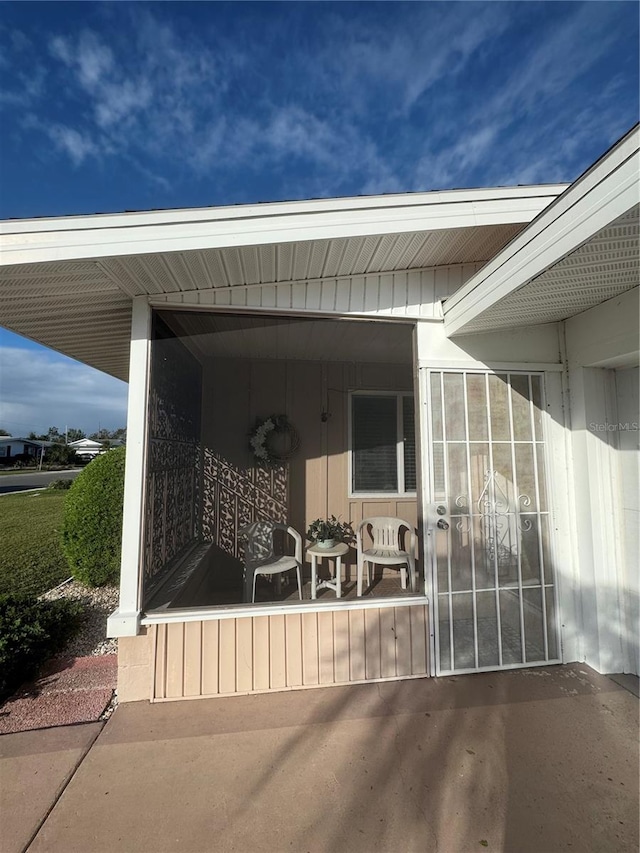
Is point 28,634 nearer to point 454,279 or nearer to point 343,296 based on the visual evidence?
point 343,296

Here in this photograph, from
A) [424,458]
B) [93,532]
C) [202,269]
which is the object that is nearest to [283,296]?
[202,269]

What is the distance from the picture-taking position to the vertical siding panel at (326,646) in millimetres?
2330

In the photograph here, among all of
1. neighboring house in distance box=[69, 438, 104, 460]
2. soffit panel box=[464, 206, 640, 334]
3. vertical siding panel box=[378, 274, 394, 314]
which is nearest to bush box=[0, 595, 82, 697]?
vertical siding panel box=[378, 274, 394, 314]

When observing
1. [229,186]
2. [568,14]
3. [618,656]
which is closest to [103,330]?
[618,656]

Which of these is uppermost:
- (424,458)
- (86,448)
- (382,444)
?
(86,448)

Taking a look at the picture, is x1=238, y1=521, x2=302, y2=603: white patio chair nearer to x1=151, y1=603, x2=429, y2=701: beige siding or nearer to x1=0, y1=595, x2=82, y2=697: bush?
x1=151, y1=603, x2=429, y2=701: beige siding

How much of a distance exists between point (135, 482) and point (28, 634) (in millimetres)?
1279

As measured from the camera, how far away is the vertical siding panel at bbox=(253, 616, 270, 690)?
2271 mm

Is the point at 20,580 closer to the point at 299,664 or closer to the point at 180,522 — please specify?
the point at 180,522

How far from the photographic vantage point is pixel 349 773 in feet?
5.58

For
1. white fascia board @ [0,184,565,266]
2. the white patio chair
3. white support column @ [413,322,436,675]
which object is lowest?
the white patio chair

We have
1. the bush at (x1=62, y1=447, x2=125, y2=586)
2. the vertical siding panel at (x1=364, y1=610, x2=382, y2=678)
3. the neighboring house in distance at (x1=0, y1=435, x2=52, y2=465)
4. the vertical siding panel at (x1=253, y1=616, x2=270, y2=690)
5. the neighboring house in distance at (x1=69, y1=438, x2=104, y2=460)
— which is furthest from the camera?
the neighboring house in distance at (x1=0, y1=435, x2=52, y2=465)

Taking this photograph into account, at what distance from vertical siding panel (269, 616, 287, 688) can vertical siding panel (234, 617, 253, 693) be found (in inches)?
4.6

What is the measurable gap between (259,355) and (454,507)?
2613 mm
